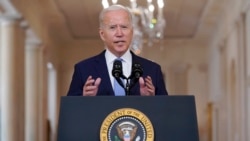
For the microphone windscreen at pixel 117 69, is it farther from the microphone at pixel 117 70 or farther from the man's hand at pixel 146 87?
the man's hand at pixel 146 87

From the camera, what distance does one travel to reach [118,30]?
3.34 meters

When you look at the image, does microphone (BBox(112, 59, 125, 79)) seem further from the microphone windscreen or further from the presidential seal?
the presidential seal

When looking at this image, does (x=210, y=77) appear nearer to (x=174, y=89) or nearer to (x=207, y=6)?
(x=174, y=89)

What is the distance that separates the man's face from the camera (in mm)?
3332

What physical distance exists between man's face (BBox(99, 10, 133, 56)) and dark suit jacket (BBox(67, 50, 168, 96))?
13 cm

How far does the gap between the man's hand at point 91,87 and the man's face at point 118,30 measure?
0.24 m

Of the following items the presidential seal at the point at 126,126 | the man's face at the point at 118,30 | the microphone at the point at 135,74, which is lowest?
the presidential seal at the point at 126,126

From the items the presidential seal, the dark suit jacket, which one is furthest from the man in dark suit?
the presidential seal

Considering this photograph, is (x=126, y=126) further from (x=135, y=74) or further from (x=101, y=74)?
(x=101, y=74)

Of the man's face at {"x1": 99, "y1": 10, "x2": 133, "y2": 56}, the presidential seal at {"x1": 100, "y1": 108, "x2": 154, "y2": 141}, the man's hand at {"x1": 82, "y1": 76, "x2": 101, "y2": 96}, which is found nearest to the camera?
the presidential seal at {"x1": 100, "y1": 108, "x2": 154, "y2": 141}

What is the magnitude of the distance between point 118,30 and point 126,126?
0.58 meters

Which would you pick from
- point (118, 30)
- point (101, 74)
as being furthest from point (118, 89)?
point (118, 30)

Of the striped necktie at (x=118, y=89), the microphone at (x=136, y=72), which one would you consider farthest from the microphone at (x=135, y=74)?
the striped necktie at (x=118, y=89)

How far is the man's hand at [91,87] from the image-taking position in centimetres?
321
